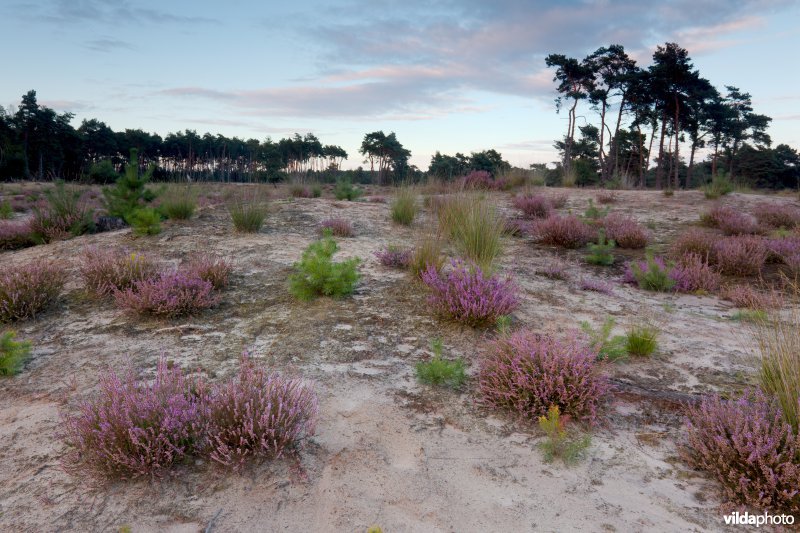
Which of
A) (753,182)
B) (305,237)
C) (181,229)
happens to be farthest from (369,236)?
(753,182)

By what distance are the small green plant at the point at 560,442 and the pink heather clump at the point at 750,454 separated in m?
0.56

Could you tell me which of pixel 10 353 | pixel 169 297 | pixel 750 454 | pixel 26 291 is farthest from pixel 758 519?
pixel 26 291

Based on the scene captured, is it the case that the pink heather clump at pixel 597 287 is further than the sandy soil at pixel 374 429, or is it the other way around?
the pink heather clump at pixel 597 287

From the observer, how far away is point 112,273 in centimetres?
527

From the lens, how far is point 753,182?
127 ft

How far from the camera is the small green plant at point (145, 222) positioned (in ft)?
25.2

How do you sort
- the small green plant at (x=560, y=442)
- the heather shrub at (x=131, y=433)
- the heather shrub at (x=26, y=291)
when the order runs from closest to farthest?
the heather shrub at (x=131, y=433) < the small green plant at (x=560, y=442) < the heather shrub at (x=26, y=291)

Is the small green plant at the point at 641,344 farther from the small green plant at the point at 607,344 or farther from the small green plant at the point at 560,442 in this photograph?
the small green plant at the point at 560,442

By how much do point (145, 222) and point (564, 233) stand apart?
7.45m

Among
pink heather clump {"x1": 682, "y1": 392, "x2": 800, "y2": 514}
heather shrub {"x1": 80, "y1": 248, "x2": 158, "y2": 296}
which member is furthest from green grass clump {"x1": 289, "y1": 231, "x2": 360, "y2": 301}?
pink heather clump {"x1": 682, "y1": 392, "x2": 800, "y2": 514}

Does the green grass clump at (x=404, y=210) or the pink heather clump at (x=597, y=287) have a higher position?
the green grass clump at (x=404, y=210)

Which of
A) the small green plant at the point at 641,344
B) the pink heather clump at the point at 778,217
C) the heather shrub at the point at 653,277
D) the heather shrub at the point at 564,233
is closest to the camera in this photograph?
the small green plant at the point at 641,344

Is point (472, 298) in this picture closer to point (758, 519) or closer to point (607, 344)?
point (607, 344)

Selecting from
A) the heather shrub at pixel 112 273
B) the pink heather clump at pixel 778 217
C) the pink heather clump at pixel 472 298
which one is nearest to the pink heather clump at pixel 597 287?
the pink heather clump at pixel 472 298
